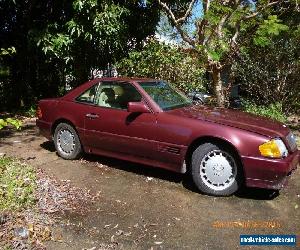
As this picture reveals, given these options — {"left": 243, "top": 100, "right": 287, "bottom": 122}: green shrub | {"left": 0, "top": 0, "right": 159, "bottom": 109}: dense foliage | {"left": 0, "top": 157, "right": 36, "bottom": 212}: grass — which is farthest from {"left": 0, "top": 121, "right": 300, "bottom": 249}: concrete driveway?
{"left": 0, "top": 0, "right": 159, "bottom": 109}: dense foliage

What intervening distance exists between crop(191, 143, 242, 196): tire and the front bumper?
6.7 inches

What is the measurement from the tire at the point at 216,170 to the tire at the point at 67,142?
233cm

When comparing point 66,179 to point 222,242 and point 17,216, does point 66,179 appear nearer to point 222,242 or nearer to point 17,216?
point 17,216

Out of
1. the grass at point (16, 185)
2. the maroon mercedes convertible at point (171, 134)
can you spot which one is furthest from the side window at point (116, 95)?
the grass at point (16, 185)

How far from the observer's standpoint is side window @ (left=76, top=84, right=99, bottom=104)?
260 inches

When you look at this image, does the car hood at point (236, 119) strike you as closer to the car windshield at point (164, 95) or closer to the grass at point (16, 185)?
the car windshield at point (164, 95)

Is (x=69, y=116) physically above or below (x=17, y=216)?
above

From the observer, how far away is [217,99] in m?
10.2

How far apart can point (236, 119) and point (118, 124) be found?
1.77 m

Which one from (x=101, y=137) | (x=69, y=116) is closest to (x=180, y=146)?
(x=101, y=137)

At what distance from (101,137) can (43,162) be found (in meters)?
1.33

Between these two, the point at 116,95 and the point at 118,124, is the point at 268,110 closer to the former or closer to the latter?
the point at 116,95

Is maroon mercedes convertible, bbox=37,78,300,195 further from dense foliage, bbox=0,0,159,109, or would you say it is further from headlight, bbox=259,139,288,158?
dense foliage, bbox=0,0,159,109

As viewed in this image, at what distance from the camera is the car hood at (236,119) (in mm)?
5219
